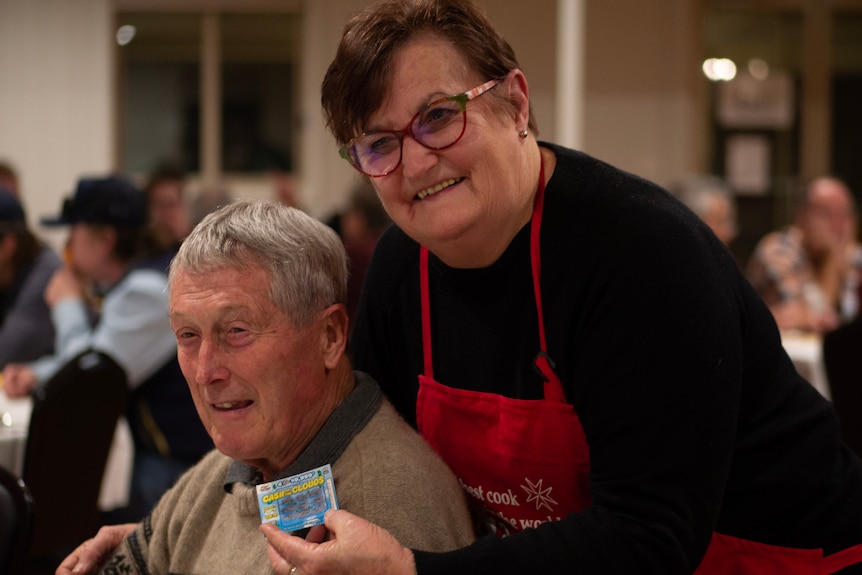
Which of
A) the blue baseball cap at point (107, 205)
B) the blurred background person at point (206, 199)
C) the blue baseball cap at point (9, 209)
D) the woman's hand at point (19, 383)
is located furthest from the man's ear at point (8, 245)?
the blurred background person at point (206, 199)

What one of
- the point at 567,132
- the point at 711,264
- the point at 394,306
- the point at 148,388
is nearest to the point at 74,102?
the point at 567,132

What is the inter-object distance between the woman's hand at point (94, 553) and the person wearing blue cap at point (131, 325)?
108 cm

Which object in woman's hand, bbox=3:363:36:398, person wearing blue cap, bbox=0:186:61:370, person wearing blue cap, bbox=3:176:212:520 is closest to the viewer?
person wearing blue cap, bbox=3:176:212:520

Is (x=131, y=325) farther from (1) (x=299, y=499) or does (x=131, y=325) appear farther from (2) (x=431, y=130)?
(2) (x=431, y=130)

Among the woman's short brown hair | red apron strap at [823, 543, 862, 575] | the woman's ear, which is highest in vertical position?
the woman's short brown hair

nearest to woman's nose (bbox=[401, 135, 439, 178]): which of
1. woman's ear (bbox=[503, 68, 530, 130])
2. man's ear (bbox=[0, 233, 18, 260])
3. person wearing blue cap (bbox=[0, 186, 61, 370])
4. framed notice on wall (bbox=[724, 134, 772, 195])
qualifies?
woman's ear (bbox=[503, 68, 530, 130])

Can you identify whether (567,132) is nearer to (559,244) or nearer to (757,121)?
(757,121)

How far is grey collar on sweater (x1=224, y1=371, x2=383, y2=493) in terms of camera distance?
169cm

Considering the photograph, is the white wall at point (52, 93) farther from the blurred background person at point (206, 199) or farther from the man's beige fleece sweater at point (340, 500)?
the man's beige fleece sweater at point (340, 500)

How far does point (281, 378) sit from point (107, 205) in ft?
8.45

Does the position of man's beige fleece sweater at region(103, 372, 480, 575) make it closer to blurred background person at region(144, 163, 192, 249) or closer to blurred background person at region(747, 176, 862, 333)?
blurred background person at region(747, 176, 862, 333)

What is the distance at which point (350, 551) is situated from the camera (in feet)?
4.56

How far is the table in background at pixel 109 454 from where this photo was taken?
130 inches

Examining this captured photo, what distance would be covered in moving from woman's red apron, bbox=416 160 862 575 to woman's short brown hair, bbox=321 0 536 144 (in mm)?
225
